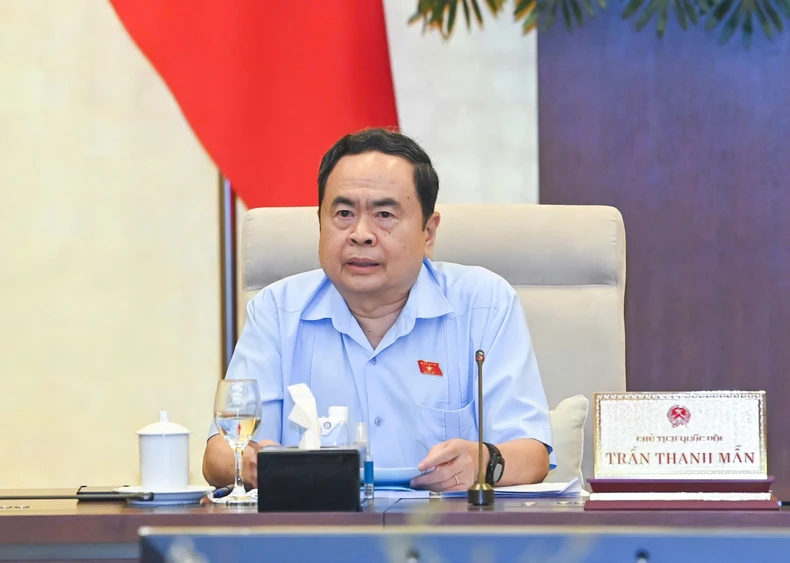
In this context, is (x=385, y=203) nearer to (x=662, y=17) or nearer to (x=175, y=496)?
(x=175, y=496)

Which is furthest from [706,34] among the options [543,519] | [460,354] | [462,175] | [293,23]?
[543,519]

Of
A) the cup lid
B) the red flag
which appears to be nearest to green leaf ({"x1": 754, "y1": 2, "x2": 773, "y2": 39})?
the red flag

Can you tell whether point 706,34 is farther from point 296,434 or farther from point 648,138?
point 296,434

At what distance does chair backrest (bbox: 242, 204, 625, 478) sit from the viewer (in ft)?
6.89

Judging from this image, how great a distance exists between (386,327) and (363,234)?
22 centimetres

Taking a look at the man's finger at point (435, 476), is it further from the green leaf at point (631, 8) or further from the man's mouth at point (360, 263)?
the green leaf at point (631, 8)

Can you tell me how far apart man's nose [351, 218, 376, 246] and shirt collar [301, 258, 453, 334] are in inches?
6.1

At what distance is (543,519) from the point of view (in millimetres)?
986

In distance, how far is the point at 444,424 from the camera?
1.88 m

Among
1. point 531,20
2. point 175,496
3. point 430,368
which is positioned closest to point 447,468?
point 175,496

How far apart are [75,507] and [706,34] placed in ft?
8.09

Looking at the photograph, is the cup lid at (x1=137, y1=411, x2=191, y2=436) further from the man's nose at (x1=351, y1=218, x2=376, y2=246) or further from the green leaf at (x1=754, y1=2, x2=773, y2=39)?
the green leaf at (x1=754, y1=2, x2=773, y2=39)

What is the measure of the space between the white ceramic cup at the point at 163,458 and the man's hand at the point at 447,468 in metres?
0.32

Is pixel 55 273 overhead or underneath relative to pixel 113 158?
underneath
